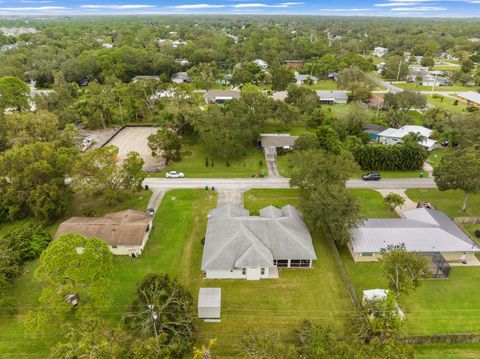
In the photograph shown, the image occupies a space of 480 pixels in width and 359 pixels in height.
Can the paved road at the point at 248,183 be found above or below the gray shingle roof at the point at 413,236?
below

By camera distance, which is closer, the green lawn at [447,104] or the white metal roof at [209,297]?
the white metal roof at [209,297]

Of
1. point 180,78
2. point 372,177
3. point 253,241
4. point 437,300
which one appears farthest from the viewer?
point 180,78

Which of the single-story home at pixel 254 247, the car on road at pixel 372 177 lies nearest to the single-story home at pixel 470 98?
the car on road at pixel 372 177

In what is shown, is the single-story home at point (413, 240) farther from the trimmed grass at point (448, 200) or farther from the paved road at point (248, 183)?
the paved road at point (248, 183)

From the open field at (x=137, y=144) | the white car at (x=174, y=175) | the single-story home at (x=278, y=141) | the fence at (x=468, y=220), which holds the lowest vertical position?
the open field at (x=137, y=144)

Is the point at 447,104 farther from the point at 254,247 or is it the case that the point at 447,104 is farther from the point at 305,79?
the point at 254,247

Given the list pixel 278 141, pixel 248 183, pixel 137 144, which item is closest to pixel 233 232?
pixel 248 183

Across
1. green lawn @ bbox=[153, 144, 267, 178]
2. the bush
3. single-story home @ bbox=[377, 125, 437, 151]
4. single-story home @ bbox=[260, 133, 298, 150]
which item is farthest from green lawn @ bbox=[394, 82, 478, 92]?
green lawn @ bbox=[153, 144, 267, 178]
